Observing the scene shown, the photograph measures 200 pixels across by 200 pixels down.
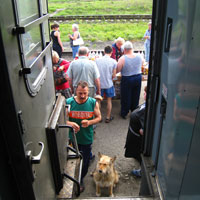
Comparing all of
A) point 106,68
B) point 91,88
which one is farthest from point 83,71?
point 106,68

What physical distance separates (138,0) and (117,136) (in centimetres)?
2860

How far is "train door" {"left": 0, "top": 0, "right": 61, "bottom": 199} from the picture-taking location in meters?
1.15

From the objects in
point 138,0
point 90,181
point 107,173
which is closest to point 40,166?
point 107,173

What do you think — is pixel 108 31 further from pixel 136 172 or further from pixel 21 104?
pixel 21 104

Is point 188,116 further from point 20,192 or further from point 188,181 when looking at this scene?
point 20,192

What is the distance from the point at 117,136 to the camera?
5.06 meters

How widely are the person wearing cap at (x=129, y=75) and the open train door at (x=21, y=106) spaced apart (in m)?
3.37

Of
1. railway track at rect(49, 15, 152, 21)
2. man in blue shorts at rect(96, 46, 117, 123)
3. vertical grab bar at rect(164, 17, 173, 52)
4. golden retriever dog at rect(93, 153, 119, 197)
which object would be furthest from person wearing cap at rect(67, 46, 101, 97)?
railway track at rect(49, 15, 152, 21)

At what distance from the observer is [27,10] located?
1.53m

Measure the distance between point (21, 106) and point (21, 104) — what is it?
0.04 feet

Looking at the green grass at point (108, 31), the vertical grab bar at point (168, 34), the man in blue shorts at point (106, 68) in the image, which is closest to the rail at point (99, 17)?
the green grass at point (108, 31)

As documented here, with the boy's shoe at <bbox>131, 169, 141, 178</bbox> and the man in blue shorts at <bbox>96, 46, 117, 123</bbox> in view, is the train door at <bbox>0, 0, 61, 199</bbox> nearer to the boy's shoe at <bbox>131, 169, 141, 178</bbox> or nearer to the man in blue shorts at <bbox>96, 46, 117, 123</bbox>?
the boy's shoe at <bbox>131, 169, 141, 178</bbox>

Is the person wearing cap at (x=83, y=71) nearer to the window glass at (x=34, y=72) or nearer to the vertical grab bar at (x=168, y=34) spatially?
the vertical grab bar at (x=168, y=34)

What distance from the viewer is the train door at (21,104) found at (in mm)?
1155
